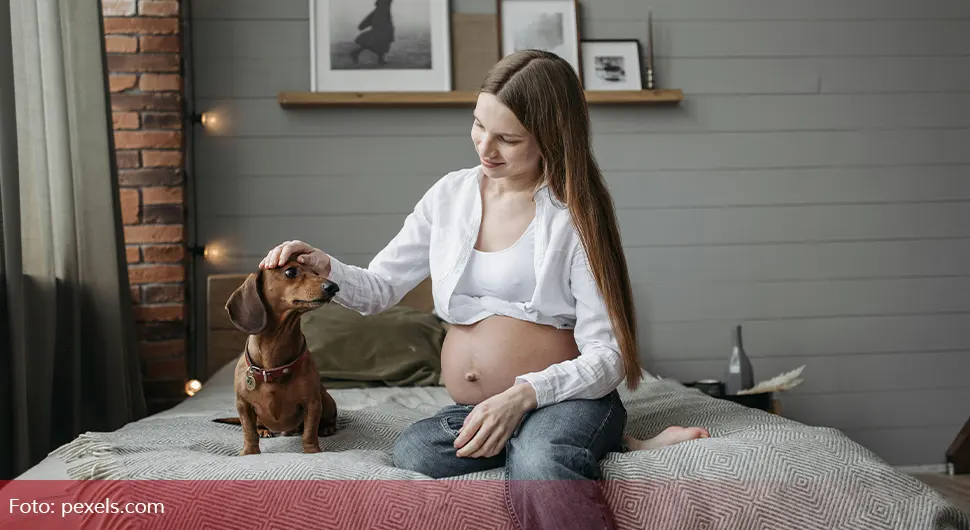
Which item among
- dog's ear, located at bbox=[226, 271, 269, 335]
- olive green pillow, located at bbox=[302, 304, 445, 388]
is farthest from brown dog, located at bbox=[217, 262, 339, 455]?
olive green pillow, located at bbox=[302, 304, 445, 388]

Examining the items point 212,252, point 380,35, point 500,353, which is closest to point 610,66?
point 380,35

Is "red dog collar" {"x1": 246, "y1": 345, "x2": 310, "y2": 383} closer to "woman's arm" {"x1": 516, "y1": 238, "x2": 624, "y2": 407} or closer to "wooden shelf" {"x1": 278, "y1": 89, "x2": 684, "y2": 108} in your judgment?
"woman's arm" {"x1": 516, "y1": 238, "x2": 624, "y2": 407}

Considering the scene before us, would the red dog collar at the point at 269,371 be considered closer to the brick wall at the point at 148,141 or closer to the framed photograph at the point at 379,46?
the brick wall at the point at 148,141

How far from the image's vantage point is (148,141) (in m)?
3.22

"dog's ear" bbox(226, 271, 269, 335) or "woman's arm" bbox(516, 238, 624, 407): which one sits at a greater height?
"dog's ear" bbox(226, 271, 269, 335)

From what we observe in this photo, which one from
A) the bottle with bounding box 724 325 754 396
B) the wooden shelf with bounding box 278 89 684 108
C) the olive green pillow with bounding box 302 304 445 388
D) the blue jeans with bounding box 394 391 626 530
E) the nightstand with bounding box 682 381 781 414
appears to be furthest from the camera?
the wooden shelf with bounding box 278 89 684 108

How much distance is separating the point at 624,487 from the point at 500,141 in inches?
27.7

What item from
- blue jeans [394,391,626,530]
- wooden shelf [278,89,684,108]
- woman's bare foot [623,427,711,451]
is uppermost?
wooden shelf [278,89,684,108]

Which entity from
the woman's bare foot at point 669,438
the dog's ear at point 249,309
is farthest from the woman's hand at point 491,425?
the dog's ear at point 249,309

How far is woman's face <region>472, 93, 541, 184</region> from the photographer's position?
1638mm

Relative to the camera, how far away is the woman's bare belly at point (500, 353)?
1.63 metres

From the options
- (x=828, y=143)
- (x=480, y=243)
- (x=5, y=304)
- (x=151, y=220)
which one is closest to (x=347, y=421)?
(x=480, y=243)

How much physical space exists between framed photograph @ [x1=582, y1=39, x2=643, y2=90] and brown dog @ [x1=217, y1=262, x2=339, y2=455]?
225 centimetres

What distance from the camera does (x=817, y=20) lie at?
3697 mm
